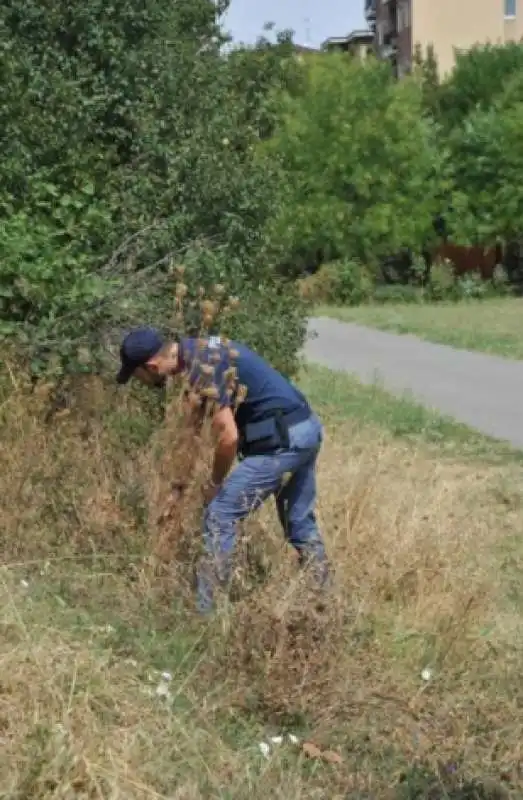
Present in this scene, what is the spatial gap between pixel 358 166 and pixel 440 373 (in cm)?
2292

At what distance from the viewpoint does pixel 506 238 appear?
142ft

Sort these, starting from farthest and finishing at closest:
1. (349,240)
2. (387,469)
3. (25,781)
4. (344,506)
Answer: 1. (349,240)
2. (387,469)
3. (344,506)
4. (25,781)

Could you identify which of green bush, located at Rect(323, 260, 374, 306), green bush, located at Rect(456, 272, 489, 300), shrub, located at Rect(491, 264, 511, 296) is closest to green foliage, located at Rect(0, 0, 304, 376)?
green bush, located at Rect(323, 260, 374, 306)

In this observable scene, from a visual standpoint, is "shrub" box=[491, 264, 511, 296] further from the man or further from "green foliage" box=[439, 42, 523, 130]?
the man

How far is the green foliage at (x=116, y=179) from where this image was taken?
24.7 ft

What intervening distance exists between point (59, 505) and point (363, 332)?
22236mm

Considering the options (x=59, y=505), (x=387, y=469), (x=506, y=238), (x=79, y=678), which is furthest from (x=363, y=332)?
(x=79, y=678)

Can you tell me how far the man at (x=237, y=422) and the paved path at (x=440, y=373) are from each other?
243 inches

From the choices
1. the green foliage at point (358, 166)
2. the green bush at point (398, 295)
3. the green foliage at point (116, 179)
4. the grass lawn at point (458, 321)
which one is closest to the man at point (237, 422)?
Answer: the green foliage at point (116, 179)

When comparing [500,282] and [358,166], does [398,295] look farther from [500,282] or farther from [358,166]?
[358,166]

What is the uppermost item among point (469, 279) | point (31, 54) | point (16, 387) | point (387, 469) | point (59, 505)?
point (31, 54)

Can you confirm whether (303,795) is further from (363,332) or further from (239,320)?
(363,332)

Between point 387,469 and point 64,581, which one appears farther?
point 387,469

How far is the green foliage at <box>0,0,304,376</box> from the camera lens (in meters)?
7.53
